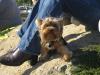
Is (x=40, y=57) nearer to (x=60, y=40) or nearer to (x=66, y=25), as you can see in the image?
(x=60, y=40)

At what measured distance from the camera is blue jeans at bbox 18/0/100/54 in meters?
5.86

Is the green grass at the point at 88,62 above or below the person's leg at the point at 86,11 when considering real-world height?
below

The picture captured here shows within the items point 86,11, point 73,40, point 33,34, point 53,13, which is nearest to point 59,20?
point 53,13

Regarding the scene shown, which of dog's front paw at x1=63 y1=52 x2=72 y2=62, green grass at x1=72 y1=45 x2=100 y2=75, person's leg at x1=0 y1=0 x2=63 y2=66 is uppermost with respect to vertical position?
person's leg at x1=0 y1=0 x2=63 y2=66

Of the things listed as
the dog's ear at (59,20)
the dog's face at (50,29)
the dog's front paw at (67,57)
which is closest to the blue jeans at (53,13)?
the dog's ear at (59,20)

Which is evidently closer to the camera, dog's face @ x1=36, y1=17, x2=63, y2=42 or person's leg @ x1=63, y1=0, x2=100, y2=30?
dog's face @ x1=36, y1=17, x2=63, y2=42

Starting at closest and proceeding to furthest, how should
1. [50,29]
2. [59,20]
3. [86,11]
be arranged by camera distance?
1. [50,29]
2. [59,20]
3. [86,11]

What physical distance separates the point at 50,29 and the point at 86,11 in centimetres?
95

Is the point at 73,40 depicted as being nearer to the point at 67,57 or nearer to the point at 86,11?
the point at 86,11

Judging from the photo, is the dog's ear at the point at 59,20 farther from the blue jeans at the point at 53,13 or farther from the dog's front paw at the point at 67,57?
the dog's front paw at the point at 67,57

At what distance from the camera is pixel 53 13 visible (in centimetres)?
585

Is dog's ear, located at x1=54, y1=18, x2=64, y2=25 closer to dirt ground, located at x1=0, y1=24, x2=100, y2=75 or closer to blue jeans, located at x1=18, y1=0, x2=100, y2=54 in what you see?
blue jeans, located at x1=18, y1=0, x2=100, y2=54

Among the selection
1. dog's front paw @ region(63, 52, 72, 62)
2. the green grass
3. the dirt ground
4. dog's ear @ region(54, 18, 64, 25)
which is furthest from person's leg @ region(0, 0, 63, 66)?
the green grass

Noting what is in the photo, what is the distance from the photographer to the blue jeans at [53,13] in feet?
19.2
